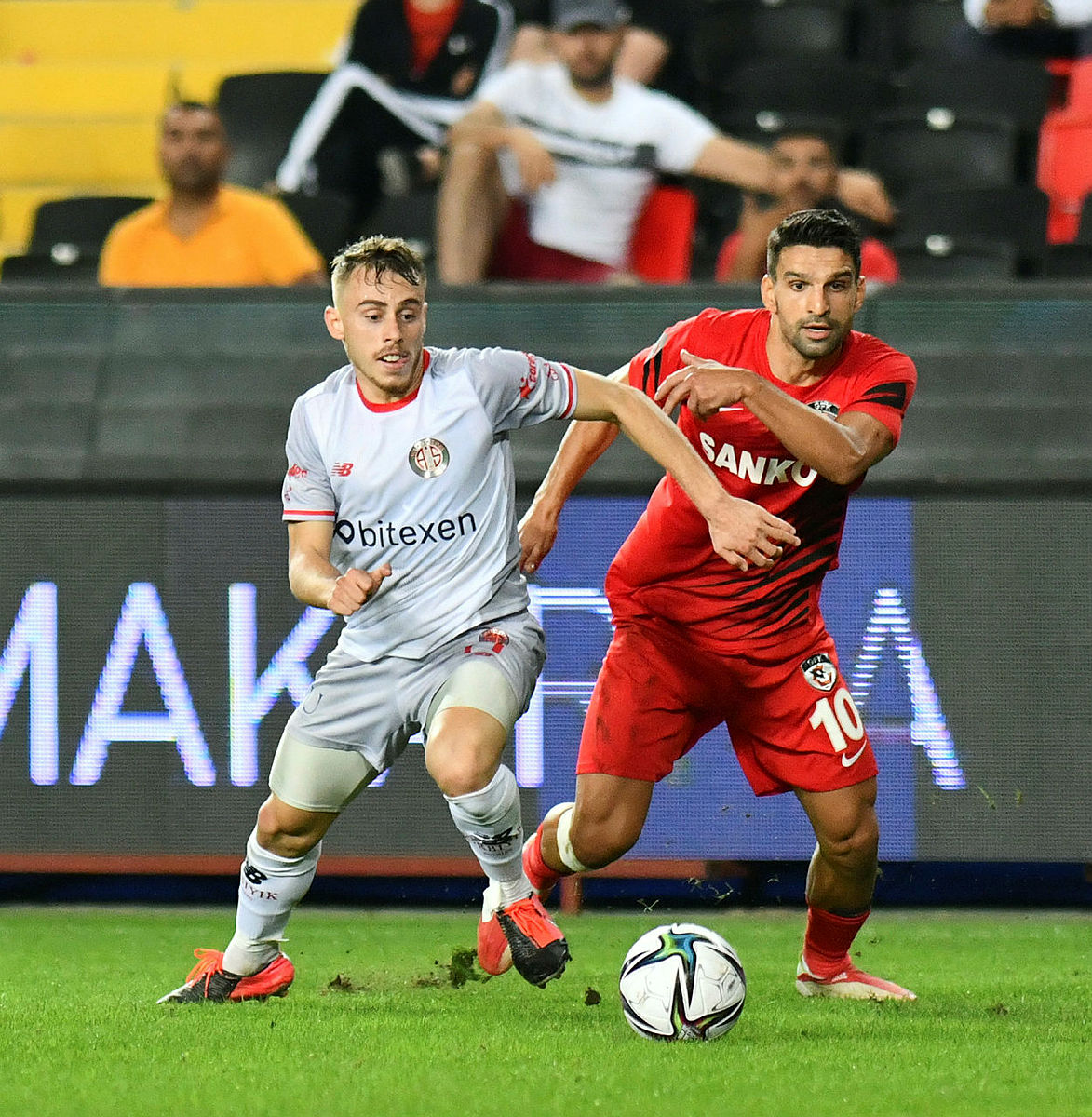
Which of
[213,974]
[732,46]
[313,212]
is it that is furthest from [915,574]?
[732,46]

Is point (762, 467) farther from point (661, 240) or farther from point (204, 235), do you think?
point (204, 235)

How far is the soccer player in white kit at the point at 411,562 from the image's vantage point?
4910 millimetres

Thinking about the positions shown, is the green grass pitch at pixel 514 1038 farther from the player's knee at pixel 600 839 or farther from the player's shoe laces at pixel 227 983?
the player's knee at pixel 600 839

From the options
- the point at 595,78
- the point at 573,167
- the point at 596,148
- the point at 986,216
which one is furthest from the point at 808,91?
the point at 573,167

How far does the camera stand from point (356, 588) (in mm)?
4426

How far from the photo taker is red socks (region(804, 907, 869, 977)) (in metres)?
5.37

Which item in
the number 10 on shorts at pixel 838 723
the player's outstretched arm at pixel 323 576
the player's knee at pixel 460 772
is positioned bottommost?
the player's knee at pixel 460 772

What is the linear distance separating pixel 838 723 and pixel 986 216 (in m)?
4.59

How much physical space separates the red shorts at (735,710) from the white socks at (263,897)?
2.69 ft

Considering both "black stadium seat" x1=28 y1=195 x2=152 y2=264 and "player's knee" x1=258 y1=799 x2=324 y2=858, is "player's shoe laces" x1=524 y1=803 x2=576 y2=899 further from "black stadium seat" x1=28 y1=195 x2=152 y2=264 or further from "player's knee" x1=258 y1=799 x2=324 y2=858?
Answer: "black stadium seat" x1=28 y1=195 x2=152 y2=264

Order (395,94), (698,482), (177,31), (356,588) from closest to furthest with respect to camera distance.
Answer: (356,588), (698,482), (395,94), (177,31)

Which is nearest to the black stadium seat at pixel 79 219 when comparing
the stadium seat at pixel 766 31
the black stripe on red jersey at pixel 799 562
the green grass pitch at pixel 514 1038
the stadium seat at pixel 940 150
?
the stadium seat at pixel 766 31

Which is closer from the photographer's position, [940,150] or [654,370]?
[654,370]

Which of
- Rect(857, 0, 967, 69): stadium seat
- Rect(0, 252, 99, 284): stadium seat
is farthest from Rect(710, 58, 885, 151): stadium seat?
Rect(0, 252, 99, 284): stadium seat
